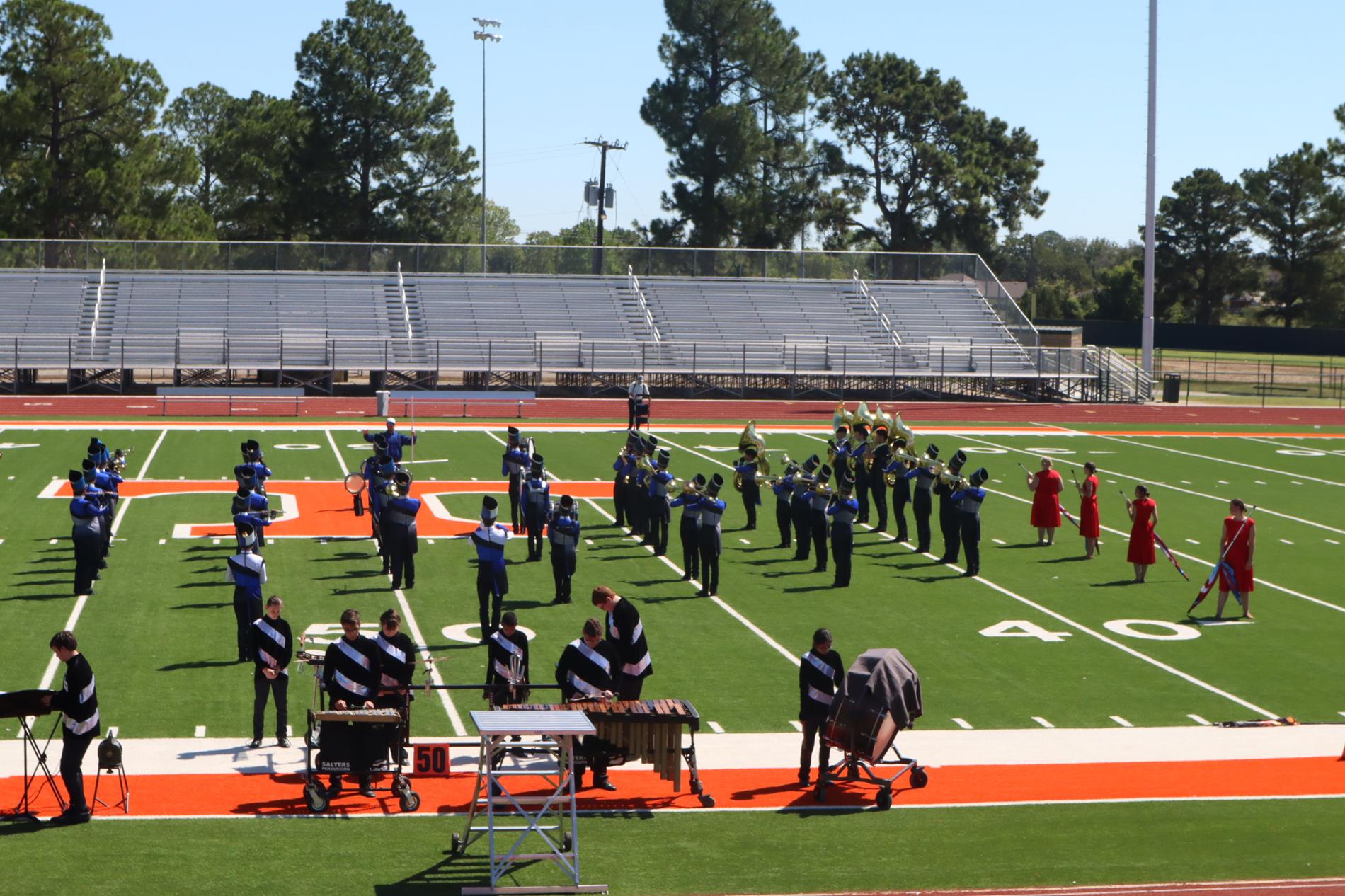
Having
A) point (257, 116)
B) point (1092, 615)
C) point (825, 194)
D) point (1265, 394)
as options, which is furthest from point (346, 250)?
point (1092, 615)


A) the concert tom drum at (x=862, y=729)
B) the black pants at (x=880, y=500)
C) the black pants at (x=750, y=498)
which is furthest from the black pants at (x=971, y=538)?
the concert tom drum at (x=862, y=729)

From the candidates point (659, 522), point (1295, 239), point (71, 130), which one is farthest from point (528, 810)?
point (1295, 239)

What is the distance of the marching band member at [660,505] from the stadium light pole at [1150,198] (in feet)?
102

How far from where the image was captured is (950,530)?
21.3 metres

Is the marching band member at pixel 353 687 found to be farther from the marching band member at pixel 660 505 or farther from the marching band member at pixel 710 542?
the marching band member at pixel 660 505

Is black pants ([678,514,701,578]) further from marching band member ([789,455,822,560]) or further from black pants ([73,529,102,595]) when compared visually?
black pants ([73,529,102,595])

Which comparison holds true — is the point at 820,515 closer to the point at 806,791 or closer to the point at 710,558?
the point at 710,558

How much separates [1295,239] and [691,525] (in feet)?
273

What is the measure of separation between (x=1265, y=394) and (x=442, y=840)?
5092 centimetres

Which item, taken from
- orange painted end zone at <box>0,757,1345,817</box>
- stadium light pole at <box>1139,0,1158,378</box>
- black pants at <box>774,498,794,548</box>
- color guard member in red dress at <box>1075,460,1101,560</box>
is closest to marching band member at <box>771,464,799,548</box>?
black pants at <box>774,498,794,548</box>

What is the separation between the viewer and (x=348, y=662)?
1141 cm

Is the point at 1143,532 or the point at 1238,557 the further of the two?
the point at 1143,532

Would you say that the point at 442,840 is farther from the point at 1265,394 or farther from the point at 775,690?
the point at 1265,394

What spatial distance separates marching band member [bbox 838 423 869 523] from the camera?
23625 mm
